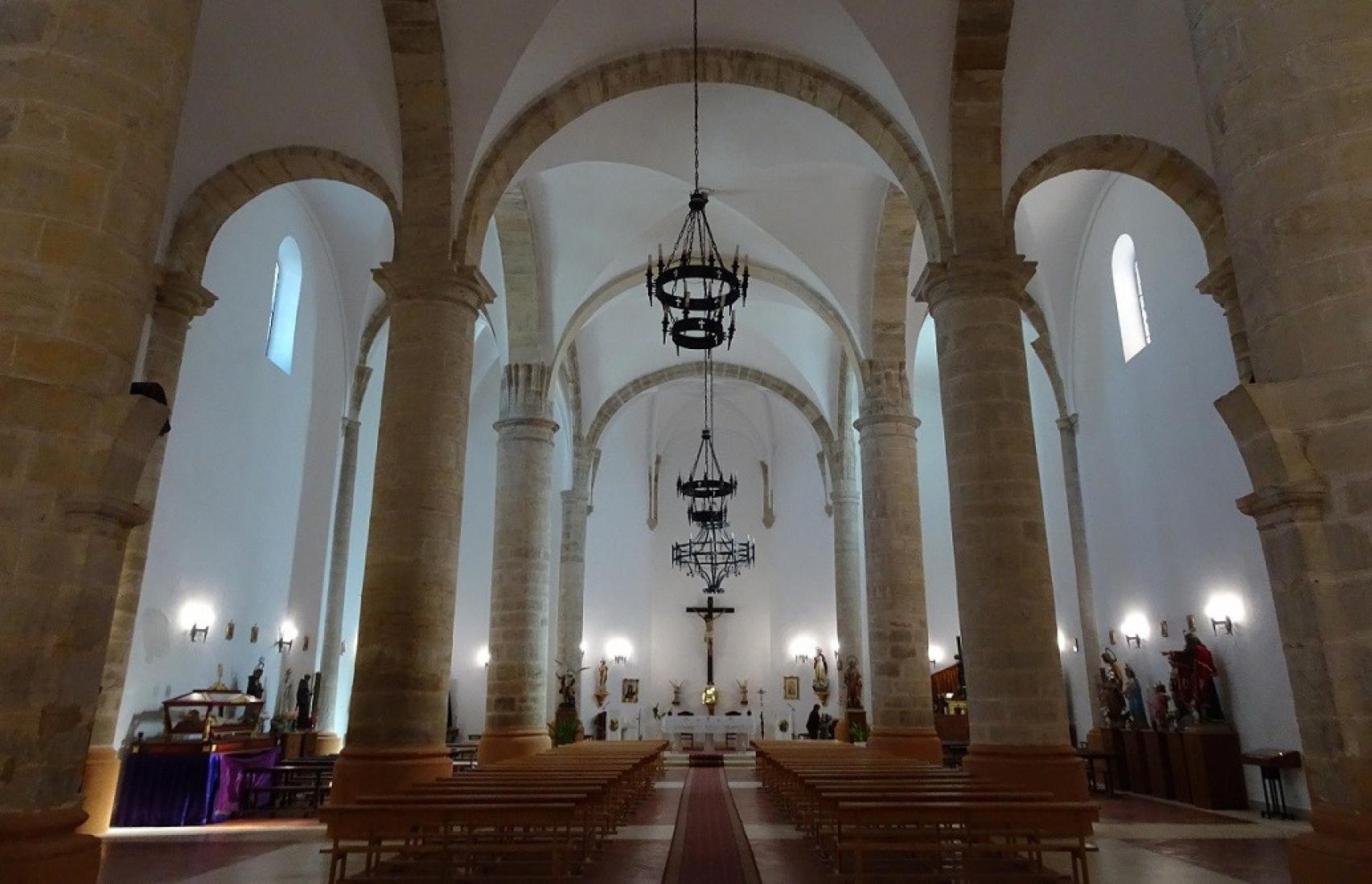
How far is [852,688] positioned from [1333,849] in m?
15.8

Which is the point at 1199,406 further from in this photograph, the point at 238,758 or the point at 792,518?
the point at 792,518

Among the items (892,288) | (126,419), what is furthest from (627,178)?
(126,419)

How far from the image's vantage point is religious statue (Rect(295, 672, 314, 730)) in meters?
15.2

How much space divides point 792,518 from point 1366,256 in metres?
25.7

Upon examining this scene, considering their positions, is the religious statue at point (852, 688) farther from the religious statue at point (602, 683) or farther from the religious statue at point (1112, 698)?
Answer: the religious statue at point (602, 683)

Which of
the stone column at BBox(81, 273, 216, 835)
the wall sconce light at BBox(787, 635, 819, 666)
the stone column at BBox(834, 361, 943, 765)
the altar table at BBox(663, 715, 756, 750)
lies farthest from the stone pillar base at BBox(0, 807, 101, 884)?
the wall sconce light at BBox(787, 635, 819, 666)

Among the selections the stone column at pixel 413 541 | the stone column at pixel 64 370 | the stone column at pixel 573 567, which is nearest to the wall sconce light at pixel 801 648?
the stone column at pixel 573 567

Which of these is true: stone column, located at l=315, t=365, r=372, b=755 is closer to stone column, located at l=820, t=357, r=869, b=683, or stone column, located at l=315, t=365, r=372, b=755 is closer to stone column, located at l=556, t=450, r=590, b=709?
stone column, located at l=556, t=450, r=590, b=709

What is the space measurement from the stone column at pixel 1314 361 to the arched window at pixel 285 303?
1439 centimetres

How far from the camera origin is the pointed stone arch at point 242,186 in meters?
10.1

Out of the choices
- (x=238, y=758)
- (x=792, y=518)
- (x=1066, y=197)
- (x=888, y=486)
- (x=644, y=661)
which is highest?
(x=1066, y=197)

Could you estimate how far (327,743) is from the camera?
16203 millimetres

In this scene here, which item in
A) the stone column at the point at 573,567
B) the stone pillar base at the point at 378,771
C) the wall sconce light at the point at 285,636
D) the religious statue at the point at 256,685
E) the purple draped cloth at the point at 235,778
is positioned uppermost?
the stone column at the point at 573,567

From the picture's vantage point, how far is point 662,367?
24453 mm
